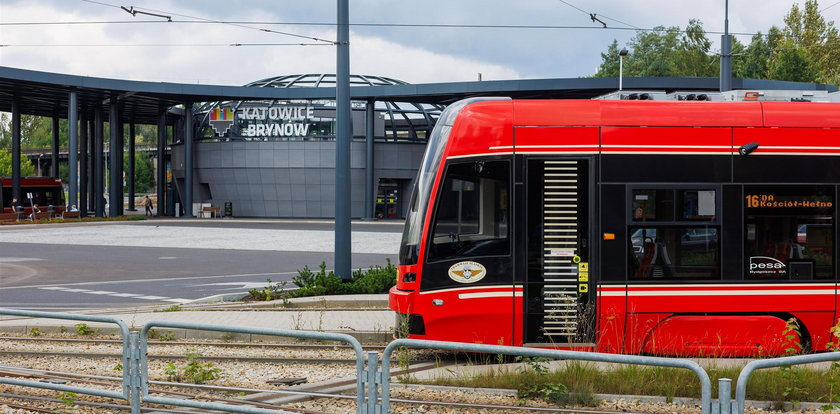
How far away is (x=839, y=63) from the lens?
90312mm

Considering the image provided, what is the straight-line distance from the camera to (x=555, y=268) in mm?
10125

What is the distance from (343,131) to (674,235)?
826 cm

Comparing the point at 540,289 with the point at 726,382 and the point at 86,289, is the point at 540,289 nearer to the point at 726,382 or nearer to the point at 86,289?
the point at 726,382

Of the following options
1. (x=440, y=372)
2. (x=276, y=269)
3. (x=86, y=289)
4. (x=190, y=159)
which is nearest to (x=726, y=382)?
(x=440, y=372)

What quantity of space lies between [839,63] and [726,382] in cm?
9516

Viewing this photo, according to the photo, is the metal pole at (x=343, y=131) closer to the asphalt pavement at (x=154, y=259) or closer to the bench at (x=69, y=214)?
the asphalt pavement at (x=154, y=259)

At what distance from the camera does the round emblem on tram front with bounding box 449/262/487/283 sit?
10164 mm

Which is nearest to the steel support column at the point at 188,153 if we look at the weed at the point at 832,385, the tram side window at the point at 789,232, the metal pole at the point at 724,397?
the tram side window at the point at 789,232

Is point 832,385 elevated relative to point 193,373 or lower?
elevated

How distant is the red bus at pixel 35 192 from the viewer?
6153 centimetres

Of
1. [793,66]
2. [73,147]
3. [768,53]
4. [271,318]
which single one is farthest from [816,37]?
[271,318]

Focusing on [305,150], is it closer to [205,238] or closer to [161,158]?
[161,158]

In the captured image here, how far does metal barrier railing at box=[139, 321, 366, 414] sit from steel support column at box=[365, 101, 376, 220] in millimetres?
47613

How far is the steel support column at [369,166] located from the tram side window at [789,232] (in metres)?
44.9
